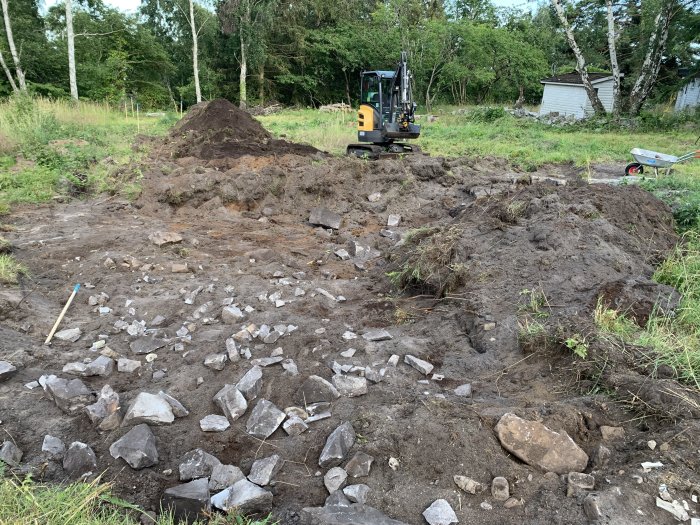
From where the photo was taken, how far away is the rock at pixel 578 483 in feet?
7.69

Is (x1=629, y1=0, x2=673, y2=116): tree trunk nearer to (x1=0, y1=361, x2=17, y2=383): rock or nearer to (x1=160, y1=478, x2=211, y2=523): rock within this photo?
(x1=160, y1=478, x2=211, y2=523): rock

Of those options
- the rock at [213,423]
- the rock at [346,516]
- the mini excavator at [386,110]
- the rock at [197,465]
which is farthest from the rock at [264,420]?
the mini excavator at [386,110]

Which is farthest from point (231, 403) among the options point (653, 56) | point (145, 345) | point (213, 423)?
point (653, 56)

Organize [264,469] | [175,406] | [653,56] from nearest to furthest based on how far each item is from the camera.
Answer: [264,469] < [175,406] < [653,56]

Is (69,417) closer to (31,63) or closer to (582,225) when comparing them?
(582,225)

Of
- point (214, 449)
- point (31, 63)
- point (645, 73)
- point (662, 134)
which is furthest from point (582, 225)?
point (31, 63)

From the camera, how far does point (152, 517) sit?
7.64 feet

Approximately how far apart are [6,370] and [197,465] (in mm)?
1686

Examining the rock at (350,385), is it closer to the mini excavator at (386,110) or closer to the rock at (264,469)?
the rock at (264,469)

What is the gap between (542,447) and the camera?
2598 millimetres

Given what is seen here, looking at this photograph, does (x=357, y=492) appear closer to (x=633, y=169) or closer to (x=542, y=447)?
(x=542, y=447)

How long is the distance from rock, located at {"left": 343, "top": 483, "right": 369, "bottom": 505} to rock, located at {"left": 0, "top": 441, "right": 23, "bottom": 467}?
1801 mm

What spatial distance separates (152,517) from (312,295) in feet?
9.32

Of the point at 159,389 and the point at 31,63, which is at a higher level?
the point at 31,63
